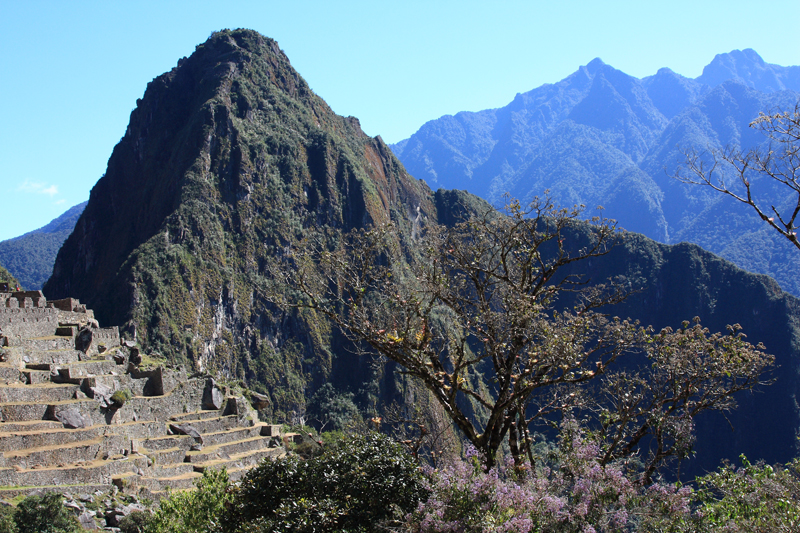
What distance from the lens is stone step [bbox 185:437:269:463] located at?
25656 mm

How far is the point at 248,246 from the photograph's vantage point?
139 m

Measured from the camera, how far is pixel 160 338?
107 m

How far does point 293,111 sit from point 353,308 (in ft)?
547

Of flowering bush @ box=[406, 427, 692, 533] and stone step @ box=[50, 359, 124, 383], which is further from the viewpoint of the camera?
stone step @ box=[50, 359, 124, 383]

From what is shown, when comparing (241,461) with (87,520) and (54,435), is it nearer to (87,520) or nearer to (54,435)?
(54,435)

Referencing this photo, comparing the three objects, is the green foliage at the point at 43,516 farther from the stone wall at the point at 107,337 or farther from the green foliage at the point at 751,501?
the stone wall at the point at 107,337

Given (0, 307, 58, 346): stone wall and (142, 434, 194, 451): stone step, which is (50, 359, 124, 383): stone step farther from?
(142, 434, 194, 451): stone step

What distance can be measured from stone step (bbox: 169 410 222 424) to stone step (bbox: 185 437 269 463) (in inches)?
70.0

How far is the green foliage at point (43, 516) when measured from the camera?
15.0m

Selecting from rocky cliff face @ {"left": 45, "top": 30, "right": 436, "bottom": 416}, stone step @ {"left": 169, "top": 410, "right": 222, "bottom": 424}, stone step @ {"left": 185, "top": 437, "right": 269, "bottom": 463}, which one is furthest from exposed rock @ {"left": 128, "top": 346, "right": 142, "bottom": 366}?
rocky cliff face @ {"left": 45, "top": 30, "right": 436, "bottom": 416}

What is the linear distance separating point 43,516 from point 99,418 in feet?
24.5

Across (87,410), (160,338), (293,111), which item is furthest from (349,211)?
(87,410)

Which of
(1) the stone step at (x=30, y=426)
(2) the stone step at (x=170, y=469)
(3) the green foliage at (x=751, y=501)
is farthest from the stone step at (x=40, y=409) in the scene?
(3) the green foliage at (x=751, y=501)

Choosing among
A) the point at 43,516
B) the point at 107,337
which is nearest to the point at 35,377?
the point at 43,516
